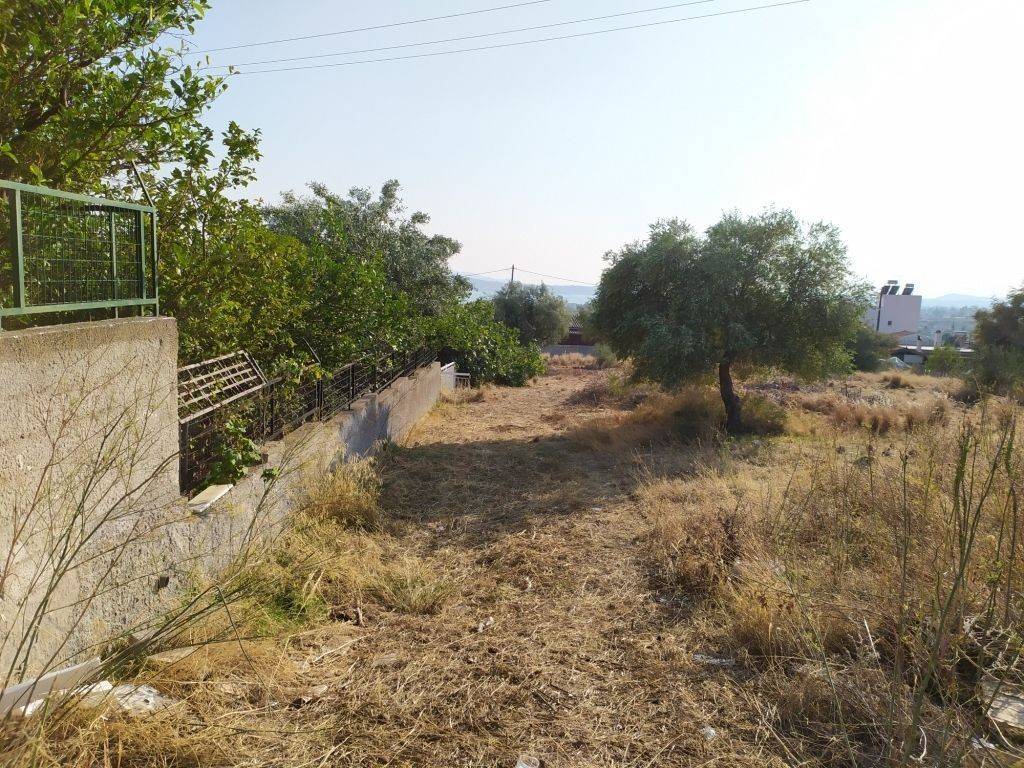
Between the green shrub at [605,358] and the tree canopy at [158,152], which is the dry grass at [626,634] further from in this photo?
the green shrub at [605,358]

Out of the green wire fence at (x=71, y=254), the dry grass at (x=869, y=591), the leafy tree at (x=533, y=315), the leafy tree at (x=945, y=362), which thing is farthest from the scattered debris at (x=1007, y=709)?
the leafy tree at (x=533, y=315)

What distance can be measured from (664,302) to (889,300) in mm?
→ 102000

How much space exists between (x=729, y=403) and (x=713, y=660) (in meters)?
10.3

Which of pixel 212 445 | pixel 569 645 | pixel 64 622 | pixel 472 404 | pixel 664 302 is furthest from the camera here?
pixel 472 404

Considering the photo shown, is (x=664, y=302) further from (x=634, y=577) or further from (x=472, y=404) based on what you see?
(x=634, y=577)

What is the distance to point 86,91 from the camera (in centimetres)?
475

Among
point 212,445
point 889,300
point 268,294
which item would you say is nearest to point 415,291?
point 268,294

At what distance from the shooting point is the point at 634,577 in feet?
18.1

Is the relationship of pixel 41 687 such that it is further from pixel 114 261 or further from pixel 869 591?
pixel 869 591

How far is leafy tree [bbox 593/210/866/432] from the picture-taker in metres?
12.7

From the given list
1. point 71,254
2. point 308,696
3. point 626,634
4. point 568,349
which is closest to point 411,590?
point 308,696

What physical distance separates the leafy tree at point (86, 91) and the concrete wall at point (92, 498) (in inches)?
52.0

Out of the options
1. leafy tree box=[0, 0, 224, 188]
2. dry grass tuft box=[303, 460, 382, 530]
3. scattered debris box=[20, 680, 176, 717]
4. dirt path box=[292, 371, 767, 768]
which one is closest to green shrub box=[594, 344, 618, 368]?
dirt path box=[292, 371, 767, 768]

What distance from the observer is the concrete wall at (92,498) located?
2791mm
